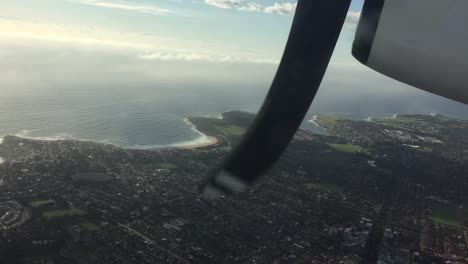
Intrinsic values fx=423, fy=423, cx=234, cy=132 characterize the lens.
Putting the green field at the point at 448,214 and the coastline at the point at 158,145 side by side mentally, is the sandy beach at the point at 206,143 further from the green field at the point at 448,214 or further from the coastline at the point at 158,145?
the green field at the point at 448,214

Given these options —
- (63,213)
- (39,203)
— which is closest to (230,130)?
(39,203)

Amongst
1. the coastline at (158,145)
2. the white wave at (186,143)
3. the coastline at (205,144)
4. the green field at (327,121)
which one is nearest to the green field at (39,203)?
the coastline at (158,145)

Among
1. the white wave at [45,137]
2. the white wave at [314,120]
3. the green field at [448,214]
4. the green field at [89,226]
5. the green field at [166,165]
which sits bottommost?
the white wave at [45,137]

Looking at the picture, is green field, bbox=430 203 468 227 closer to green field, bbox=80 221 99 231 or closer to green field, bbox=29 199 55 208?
green field, bbox=80 221 99 231

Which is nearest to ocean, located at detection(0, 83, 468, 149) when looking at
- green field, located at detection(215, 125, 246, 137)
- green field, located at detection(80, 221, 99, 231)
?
green field, located at detection(215, 125, 246, 137)

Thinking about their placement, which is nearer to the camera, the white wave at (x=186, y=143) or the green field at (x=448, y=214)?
the green field at (x=448, y=214)

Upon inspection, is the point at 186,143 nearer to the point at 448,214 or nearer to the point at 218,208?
the point at 218,208

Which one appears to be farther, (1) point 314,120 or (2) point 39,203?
(1) point 314,120
